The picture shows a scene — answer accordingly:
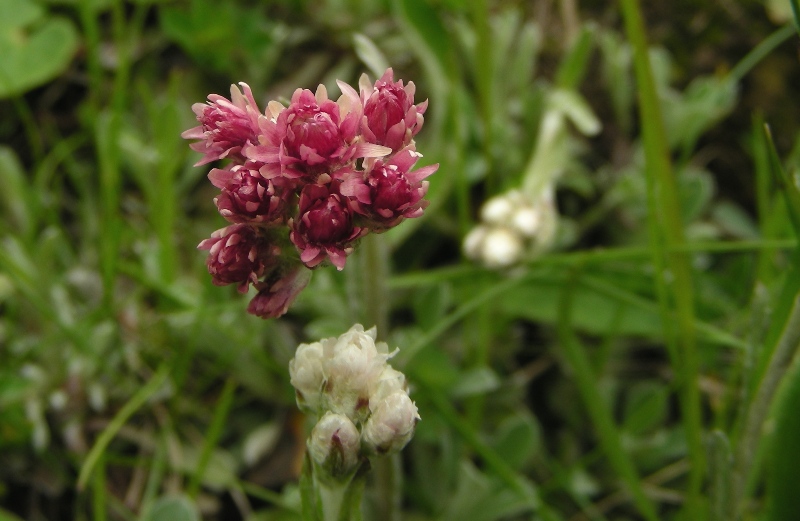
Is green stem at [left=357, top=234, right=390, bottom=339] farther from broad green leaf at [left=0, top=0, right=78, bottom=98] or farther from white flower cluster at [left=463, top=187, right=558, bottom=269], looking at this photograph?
broad green leaf at [left=0, top=0, right=78, bottom=98]

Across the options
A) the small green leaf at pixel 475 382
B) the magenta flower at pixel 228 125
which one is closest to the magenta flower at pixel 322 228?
the magenta flower at pixel 228 125

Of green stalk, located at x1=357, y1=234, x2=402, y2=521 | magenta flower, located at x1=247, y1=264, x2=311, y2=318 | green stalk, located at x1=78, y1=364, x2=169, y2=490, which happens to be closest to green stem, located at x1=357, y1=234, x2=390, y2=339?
green stalk, located at x1=357, y1=234, x2=402, y2=521

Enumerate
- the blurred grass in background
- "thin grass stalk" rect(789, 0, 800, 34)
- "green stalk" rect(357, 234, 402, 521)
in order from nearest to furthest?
"thin grass stalk" rect(789, 0, 800, 34) → "green stalk" rect(357, 234, 402, 521) → the blurred grass in background

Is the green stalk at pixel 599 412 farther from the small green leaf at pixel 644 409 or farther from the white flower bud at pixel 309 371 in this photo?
the white flower bud at pixel 309 371

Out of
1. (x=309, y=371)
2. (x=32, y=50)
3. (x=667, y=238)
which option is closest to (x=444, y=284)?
(x=667, y=238)

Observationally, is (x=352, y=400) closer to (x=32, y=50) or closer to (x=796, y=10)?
(x=796, y=10)

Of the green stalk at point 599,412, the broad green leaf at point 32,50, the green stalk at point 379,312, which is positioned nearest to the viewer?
the green stalk at point 379,312
